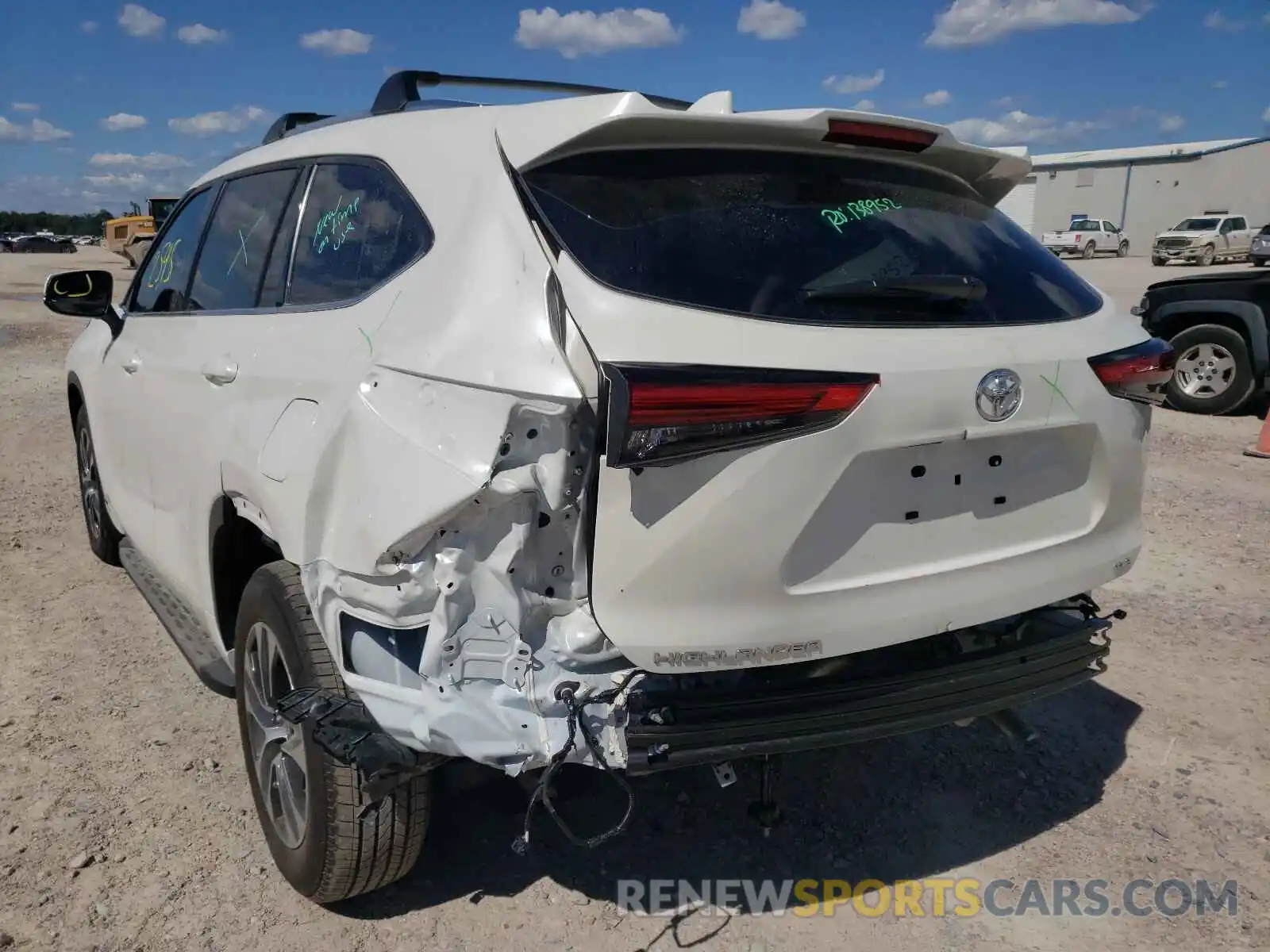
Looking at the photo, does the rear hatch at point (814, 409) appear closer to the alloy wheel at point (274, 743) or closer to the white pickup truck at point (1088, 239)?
the alloy wheel at point (274, 743)

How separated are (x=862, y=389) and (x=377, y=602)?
113 centimetres

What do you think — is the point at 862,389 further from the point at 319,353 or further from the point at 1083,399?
the point at 319,353

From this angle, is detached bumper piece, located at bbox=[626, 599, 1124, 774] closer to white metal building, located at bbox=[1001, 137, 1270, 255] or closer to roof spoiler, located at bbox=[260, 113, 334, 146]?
roof spoiler, located at bbox=[260, 113, 334, 146]

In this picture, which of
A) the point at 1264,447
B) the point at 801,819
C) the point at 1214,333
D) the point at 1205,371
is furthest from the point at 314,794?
the point at 1205,371

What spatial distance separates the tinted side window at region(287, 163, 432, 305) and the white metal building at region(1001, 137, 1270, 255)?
5473cm

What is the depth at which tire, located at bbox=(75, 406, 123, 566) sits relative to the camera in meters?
4.95

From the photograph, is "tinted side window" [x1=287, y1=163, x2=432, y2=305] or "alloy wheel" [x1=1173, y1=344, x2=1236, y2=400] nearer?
"tinted side window" [x1=287, y1=163, x2=432, y2=305]

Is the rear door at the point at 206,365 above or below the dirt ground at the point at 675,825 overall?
above

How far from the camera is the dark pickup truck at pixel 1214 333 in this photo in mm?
8875

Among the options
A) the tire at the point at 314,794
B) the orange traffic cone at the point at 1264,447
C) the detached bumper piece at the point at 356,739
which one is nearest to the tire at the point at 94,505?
the tire at the point at 314,794

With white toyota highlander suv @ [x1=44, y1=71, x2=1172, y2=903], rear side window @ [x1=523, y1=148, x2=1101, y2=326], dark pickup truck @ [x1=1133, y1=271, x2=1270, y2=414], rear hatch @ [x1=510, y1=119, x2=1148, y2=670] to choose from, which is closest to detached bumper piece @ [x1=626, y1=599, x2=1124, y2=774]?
white toyota highlander suv @ [x1=44, y1=71, x2=1172, y2=903]

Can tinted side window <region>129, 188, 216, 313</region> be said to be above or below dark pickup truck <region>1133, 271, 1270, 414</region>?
above

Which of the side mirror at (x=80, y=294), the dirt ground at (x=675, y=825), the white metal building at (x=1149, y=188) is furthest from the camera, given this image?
the white metal building at (x=1149, y=188)
